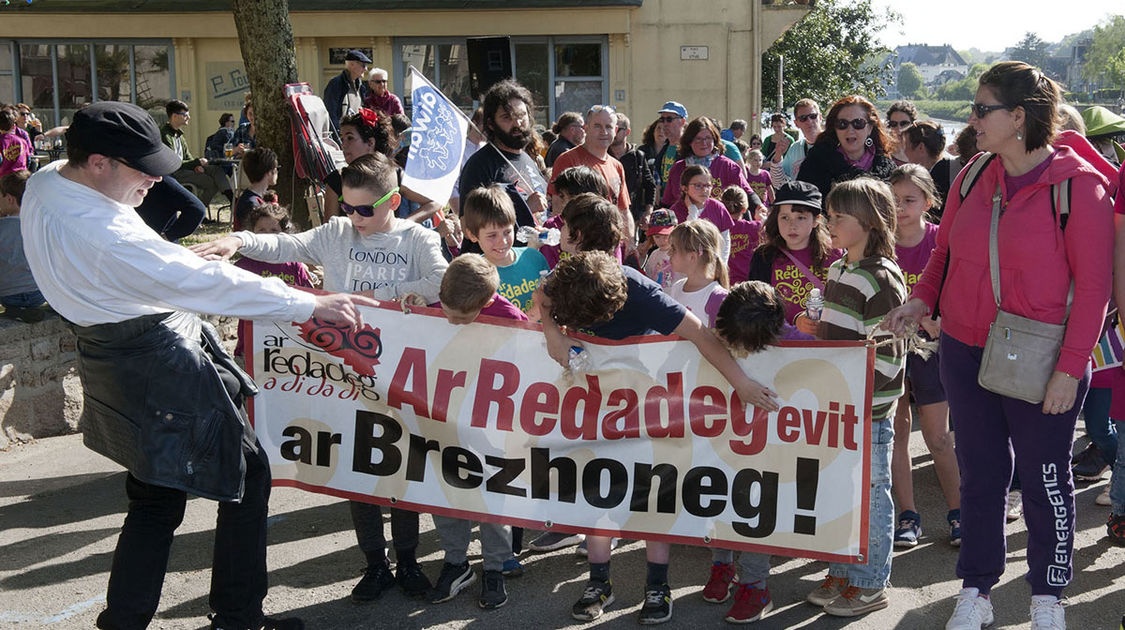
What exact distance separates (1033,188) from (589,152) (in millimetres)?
3850

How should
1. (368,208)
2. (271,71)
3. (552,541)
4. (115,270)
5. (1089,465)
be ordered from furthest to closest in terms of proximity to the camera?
(271,71) → (1089,465) → (552,541) → (368,208) → (115,270)

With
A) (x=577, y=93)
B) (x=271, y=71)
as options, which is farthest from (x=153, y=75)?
(x=271, y=71)

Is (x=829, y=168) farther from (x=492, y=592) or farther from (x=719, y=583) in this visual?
(x=492, y=592)

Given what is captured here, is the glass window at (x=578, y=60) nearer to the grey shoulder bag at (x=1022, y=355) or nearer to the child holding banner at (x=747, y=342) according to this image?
the child holding banner at (x=747, y=342)

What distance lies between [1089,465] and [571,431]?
11.2 ft

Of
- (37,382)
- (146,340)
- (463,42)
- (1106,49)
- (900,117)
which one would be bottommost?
(37,382)

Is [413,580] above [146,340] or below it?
below

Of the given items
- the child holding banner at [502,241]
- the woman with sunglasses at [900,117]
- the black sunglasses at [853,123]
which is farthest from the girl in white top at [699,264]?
the woman with sunglasses at [900,117]

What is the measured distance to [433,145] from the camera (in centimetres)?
618

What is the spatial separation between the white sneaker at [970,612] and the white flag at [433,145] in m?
3.46

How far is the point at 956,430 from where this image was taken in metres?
4.19

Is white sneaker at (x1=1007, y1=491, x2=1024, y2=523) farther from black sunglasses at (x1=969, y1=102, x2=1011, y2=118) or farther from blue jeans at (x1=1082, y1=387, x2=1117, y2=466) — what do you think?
black sunglasses at (x1=969, y1=102, x2=1011, y2=118)

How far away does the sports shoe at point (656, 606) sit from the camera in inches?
171

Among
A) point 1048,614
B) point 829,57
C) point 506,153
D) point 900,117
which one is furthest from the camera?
point 829,57
